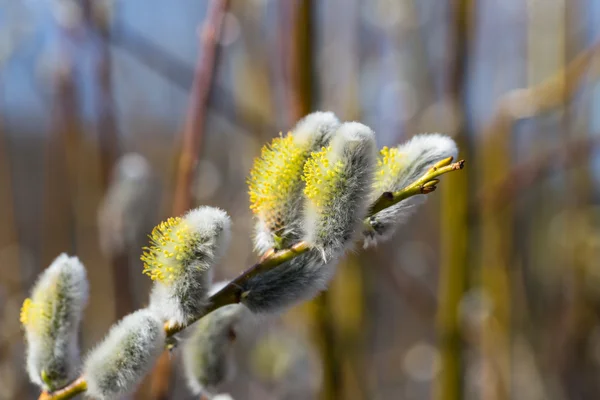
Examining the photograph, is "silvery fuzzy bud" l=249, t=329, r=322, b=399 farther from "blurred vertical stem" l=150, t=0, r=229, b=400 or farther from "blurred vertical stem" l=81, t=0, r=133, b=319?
"blurred vertical stem" l=150, t=0, r=229, b=400

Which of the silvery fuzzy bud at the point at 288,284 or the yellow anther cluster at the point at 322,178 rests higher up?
the yellow anther cluster at the point at 322,178

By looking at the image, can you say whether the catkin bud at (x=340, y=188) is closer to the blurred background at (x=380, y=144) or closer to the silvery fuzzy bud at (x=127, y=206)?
the blurred background at (x=380, y=144)

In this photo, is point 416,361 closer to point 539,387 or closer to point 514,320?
point 514,320

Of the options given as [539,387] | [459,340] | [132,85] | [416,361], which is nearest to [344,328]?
[459,340]

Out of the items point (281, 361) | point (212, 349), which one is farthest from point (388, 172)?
point (281, 361)

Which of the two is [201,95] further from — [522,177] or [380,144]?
[522,177]

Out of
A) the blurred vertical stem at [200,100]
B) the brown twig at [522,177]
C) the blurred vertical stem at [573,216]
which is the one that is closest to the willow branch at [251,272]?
the blurred vertical stem at [200,100]
